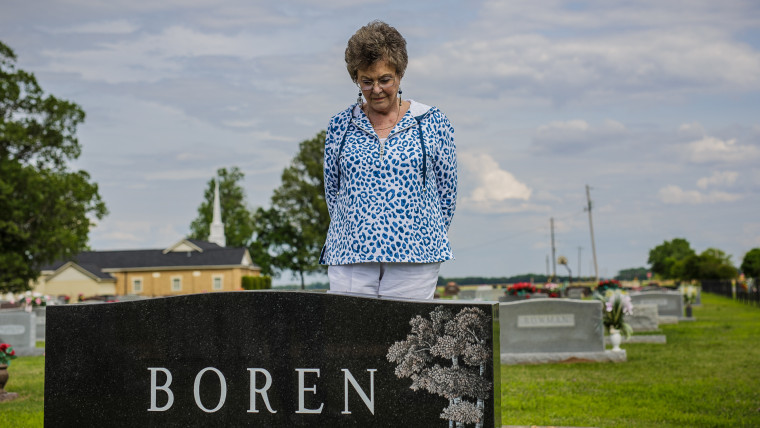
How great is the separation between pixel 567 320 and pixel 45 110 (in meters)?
27.4

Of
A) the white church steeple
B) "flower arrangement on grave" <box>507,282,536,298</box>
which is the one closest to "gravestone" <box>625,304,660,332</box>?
"flower arrangement on grave" <box>507,282,536,298</box>

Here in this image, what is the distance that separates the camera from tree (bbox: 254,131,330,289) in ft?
176

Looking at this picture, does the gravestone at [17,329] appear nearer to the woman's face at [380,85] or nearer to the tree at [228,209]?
the woman's face at [380,85]

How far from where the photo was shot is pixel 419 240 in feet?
12.3

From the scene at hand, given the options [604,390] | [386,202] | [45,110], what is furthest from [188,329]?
[45,110]

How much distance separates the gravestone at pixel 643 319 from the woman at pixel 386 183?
642 inches

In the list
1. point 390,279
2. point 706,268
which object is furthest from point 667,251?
point 390,279

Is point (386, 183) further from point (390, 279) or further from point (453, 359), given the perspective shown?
point (453, 359)

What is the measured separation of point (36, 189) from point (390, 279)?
30869 millimetres

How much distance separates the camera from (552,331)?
12.9m

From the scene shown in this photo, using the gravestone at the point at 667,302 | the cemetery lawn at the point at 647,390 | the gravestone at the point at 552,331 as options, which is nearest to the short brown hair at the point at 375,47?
the cemetery lawn at the point at 647,390

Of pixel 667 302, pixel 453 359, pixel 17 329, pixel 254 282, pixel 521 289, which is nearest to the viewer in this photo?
pixel 453 359

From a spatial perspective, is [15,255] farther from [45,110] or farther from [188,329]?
[188,329]

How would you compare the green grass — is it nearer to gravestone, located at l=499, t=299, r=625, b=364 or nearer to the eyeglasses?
gravestone, located at l=499, t=299, r=625, b=364
